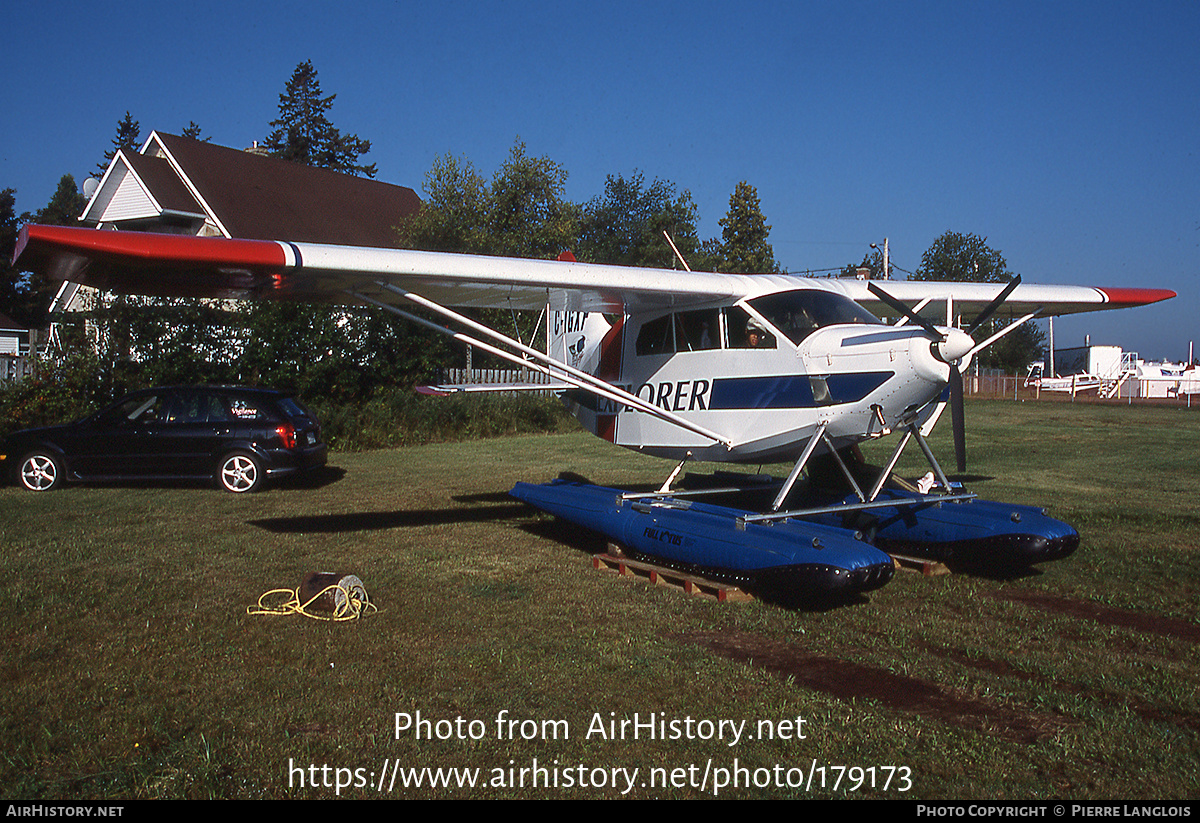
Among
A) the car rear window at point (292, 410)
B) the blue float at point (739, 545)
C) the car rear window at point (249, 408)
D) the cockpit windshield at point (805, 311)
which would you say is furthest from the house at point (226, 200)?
the cockpit windshield at point (805, 311)

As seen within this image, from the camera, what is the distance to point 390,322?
2183cm

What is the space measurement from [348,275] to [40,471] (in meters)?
8.72

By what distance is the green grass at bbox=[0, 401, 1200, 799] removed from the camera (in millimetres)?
3795

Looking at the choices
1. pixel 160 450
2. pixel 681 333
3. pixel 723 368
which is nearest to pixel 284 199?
pixel 160 450

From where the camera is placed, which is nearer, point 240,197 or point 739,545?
point 739,545

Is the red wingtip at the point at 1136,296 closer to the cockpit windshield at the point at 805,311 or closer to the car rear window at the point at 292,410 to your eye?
the cockpit windshield at the point at 805,311

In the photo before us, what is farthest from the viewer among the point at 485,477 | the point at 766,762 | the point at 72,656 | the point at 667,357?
the point at 485,477

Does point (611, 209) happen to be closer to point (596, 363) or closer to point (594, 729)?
point (596, 363)

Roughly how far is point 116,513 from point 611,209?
63.0 meters

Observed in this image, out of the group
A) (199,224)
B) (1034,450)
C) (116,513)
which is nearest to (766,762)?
(116,513)

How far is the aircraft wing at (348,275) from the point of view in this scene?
20.4ft

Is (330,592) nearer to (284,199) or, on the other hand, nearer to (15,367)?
(15,367)

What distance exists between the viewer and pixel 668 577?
7320 mm

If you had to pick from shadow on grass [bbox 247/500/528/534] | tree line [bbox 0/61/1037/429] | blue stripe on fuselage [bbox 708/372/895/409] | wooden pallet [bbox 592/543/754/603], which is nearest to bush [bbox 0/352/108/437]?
tree line [bbox 0/61/1037/429]
